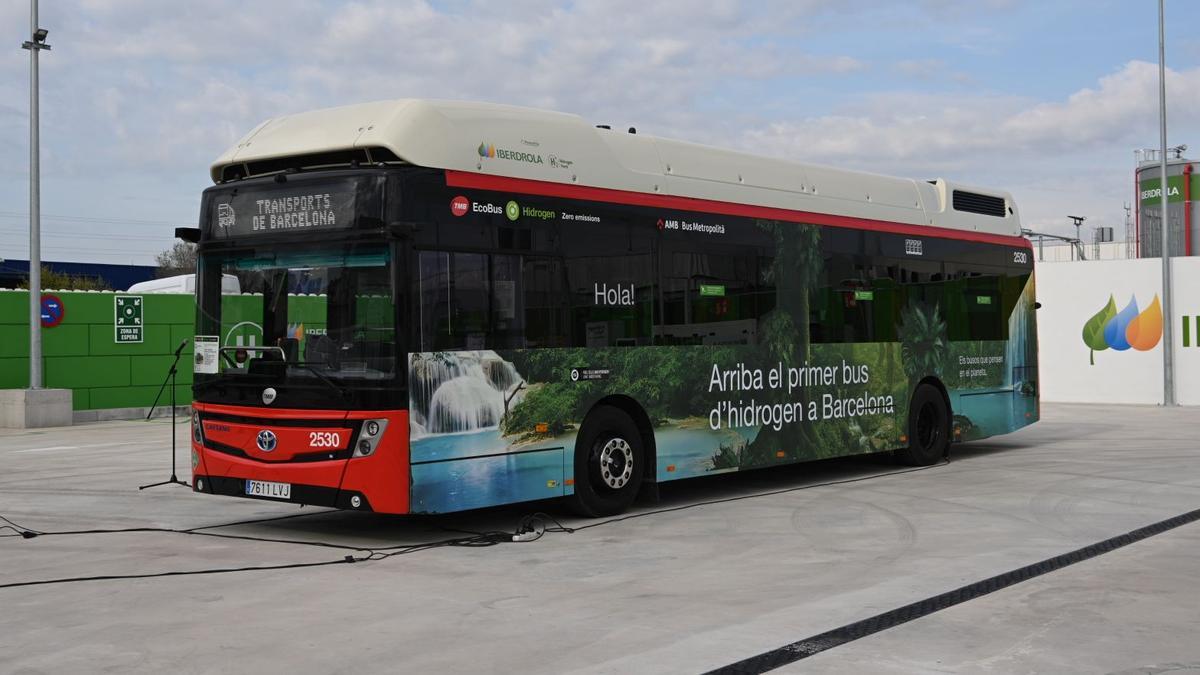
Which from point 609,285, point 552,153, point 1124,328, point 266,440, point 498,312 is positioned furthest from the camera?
point 1124,328

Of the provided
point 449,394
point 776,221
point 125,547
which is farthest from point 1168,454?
point 125,547

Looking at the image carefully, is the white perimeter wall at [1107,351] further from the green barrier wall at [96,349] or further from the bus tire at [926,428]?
the green barrier wall at [96,349]

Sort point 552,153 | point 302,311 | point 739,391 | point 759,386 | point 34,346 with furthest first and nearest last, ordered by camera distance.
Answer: point 34,346 < point 759,386 < point 739,391 < point 552,153 < point 302,311

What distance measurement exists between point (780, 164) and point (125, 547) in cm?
740

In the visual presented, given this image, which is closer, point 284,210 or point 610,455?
point 284,210

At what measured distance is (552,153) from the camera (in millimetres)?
10891

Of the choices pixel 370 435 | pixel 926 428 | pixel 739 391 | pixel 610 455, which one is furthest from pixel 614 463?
pixel 926 428

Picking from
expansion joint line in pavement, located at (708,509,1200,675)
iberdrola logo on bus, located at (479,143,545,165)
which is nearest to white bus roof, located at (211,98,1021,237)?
iberdrola logo on bus, located at (479,143,545,165)

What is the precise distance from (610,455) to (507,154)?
273 centimetres

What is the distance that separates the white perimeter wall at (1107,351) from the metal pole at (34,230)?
20.5 metres

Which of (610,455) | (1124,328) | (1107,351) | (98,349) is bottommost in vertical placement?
(610,455)

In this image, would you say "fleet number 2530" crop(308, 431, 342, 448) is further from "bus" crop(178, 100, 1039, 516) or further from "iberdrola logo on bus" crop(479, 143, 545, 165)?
"iberdrola logo on bus" crop(479, 143, 545, 165)

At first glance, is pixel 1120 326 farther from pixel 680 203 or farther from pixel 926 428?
pixel 680 203

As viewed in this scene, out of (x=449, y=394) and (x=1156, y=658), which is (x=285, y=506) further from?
(x=1156, y=658)
